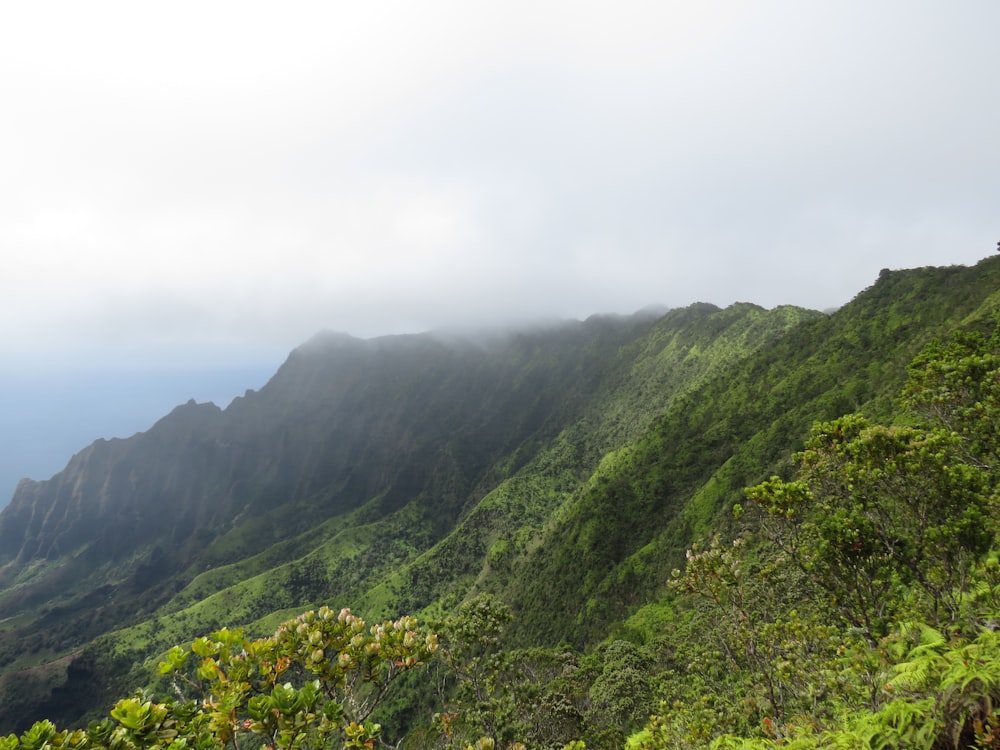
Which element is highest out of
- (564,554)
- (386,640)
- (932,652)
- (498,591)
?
(386,640)

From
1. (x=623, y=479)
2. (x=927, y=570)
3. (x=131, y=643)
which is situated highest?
(x=927, y=570)

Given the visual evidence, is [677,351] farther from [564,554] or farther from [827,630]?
[827,630]

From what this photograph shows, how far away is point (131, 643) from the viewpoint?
163 m

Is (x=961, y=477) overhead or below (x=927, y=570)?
overhead

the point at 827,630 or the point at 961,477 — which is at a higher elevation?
the point at 961,477

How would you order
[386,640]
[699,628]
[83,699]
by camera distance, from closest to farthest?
1. [386,640]
2. [699,628]
3. [83,699]

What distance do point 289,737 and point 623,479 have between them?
4554 inches

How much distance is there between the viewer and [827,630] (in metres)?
15.6

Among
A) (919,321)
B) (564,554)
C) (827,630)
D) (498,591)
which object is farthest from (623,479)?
(827,630)

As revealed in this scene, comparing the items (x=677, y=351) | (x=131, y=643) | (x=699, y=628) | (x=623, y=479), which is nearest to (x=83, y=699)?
(x=131, y=643)

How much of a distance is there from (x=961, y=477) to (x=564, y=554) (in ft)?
344

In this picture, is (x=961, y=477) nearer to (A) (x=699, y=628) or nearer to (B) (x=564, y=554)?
(A) (x=699, y=628)

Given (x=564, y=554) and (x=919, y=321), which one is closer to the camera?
(x=919, y=321)

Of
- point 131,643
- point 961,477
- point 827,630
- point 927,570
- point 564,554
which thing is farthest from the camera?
point 131,643
